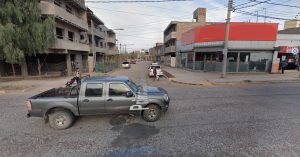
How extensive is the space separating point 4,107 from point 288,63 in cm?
2763

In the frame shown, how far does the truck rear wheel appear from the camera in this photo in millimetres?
5414

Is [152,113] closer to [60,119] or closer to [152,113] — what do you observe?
[152,113]

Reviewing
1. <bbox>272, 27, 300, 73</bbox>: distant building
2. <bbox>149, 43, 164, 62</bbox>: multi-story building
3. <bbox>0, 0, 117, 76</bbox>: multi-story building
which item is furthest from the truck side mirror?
<bbox>149, 43, 164, 62</bbox>: multi-story building

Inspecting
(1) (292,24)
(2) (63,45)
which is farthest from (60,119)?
(1) (292,24)

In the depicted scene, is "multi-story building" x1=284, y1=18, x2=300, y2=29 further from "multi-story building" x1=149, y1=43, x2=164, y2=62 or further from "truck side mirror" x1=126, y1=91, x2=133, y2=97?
"truck side mirror" x1=126, y1=91, x2=133, y2=97

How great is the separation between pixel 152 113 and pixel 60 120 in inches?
116

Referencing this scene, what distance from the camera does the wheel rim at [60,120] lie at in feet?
16.3

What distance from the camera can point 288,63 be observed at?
794 inches

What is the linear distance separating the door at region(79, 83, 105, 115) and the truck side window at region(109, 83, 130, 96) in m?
0.32

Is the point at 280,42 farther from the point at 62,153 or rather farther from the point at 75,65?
the point at 75,65

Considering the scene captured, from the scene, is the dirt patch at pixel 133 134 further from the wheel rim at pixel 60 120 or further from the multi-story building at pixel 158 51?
the multi-story building at pixel 158 51

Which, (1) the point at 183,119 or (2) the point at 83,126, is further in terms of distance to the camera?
(1) the point at 183,119

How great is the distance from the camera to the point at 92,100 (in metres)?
5.04

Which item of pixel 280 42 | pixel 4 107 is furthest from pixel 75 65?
pixel 280 42
